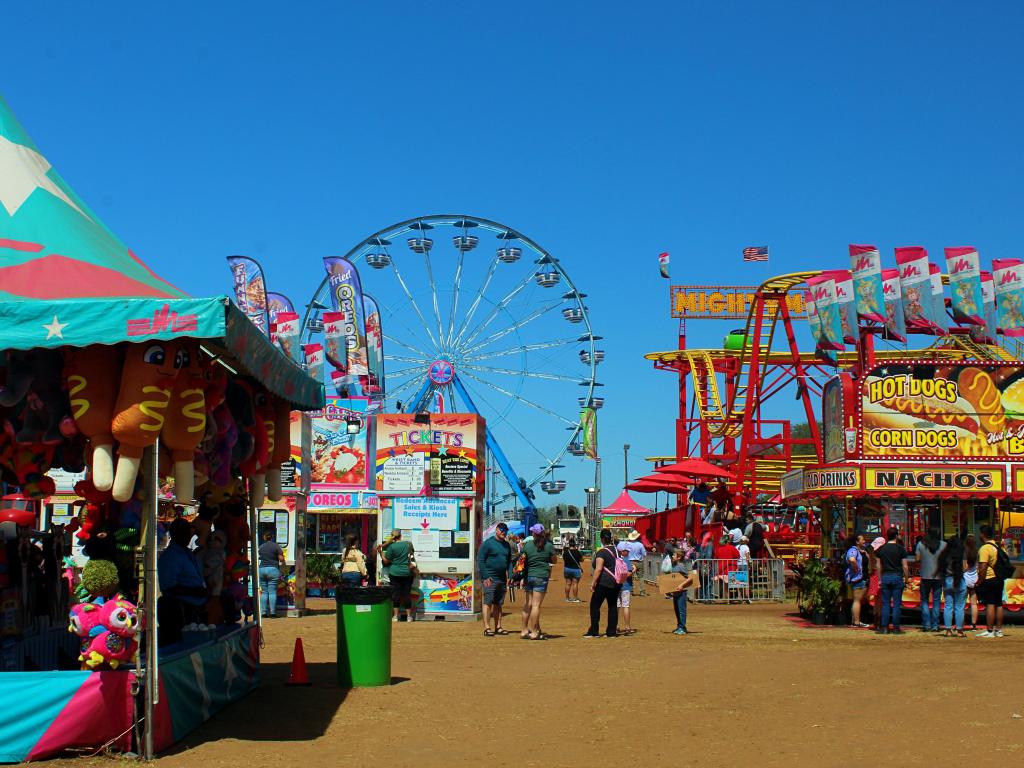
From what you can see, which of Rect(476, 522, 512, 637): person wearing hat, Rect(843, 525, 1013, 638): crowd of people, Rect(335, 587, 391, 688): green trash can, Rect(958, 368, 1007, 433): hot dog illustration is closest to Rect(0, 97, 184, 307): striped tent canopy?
Rect(335, 587, 391, 688): green trash can

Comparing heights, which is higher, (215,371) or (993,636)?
(215,371)

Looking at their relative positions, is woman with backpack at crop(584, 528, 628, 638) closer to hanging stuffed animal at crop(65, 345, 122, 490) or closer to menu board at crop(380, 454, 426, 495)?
menu board at crop(380, 454, 426, 495)

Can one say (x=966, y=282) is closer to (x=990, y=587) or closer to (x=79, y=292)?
(x=990, y=587)

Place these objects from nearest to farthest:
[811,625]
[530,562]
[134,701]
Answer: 1. [134,701]
2. [530,562]
3. [811,625]

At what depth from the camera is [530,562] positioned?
16.4m

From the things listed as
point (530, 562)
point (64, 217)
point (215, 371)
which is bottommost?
point (530, 562)

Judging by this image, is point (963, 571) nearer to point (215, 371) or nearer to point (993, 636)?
point (993, 636)

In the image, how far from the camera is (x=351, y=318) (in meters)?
29.8

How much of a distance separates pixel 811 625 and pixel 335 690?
10198 mm

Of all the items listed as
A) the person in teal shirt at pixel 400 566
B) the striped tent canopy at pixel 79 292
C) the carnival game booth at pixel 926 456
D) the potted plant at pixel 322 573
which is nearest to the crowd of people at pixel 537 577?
the person in teal shirt at pixel 400 566

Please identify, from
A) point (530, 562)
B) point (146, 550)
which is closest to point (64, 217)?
point (146, 550)

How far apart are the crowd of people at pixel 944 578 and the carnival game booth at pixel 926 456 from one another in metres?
1.06

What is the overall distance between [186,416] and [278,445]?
2554 mm

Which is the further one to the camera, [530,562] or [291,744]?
[530,562]
